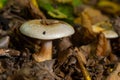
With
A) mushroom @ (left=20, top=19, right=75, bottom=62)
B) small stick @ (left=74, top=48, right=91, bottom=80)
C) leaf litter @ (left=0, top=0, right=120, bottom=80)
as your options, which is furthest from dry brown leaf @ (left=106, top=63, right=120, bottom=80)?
mushroom @ (left=20, top=19, right=75, bottom=62)

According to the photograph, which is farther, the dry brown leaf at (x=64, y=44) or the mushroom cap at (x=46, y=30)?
the dry brown leaf at (x=64, y=44)

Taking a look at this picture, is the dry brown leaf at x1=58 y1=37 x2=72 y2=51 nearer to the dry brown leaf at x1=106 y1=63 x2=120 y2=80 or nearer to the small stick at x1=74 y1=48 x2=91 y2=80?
the small stick at x1=74 y1=48 x2=91 y2=80

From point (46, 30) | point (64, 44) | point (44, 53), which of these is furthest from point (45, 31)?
point (64, 44)

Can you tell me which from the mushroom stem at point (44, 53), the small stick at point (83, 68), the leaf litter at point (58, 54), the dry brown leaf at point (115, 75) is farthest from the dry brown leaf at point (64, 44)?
the dry brown leaf at point (115, 75)

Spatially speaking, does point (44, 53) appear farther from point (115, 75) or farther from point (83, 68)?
point (115, 75)

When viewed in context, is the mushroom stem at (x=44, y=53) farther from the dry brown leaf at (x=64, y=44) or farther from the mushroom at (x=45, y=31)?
the dry brown leaf at (x=64, y=44)
